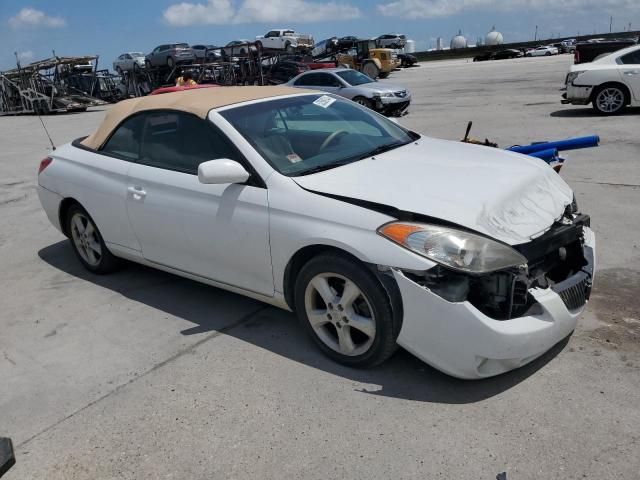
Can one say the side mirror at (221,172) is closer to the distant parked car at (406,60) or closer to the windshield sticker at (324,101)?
the windshield sticker at (324,101)

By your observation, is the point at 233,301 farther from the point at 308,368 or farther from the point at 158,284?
the point at 308,368

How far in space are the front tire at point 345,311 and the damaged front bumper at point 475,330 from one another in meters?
0.13

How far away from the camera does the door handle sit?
4.07 metres

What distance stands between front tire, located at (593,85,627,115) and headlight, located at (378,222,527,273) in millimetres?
11067

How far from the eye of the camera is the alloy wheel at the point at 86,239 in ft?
15.9

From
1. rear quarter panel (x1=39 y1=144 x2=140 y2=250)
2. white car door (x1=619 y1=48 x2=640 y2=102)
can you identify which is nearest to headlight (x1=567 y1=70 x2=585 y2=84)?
white car door (x1=619 y1=48 x2=640 y2=102)

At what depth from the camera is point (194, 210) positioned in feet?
12.2

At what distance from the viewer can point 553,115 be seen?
13.0 metres

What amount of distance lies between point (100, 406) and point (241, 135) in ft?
5.96

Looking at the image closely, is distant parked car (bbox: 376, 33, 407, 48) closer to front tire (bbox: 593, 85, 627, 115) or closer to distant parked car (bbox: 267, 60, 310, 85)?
distant parked car (bbox: 267, 60, 310, 85)

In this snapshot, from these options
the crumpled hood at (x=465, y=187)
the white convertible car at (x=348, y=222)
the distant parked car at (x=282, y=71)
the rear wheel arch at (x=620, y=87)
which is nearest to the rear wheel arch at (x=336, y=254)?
the white convertible car at (x=348, y=222)

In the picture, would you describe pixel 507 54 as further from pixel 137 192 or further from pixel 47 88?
pixel 137 192

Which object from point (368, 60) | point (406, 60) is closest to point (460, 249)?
point (368, 60)

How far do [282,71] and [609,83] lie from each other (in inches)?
709
